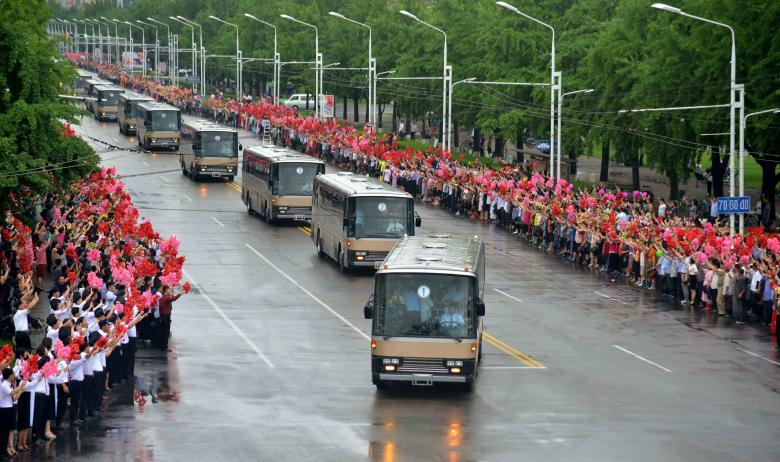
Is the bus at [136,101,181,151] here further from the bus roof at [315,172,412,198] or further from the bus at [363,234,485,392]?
the bus at [363,234,485,392]

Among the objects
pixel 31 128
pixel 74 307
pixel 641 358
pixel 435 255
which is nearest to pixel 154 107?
pixel 31 128

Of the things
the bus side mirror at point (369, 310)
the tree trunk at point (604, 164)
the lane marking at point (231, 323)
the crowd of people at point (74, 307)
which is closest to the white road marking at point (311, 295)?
the lane marking at point (231, 323)

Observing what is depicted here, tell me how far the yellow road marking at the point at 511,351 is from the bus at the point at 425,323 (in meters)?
2.92

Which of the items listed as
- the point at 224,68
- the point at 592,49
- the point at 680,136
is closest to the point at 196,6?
the point at 224,68

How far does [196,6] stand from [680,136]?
13638 cm

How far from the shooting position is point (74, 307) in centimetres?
2552

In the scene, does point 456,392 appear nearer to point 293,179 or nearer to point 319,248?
point 319,248

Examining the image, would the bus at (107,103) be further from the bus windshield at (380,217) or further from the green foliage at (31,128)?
the green foliage at (31,128)

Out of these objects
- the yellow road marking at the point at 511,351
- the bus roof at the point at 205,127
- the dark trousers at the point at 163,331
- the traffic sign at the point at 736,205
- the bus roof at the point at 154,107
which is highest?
the bus roof at the point at 154,107

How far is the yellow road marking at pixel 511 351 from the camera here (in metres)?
31.1

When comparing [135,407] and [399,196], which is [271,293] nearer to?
[399,196]

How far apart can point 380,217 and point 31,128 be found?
1322cm

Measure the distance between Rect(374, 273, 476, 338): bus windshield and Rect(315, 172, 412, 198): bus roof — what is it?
17159 millimetres

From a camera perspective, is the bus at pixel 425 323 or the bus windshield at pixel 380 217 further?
the bus windshield at pixel 380 217
